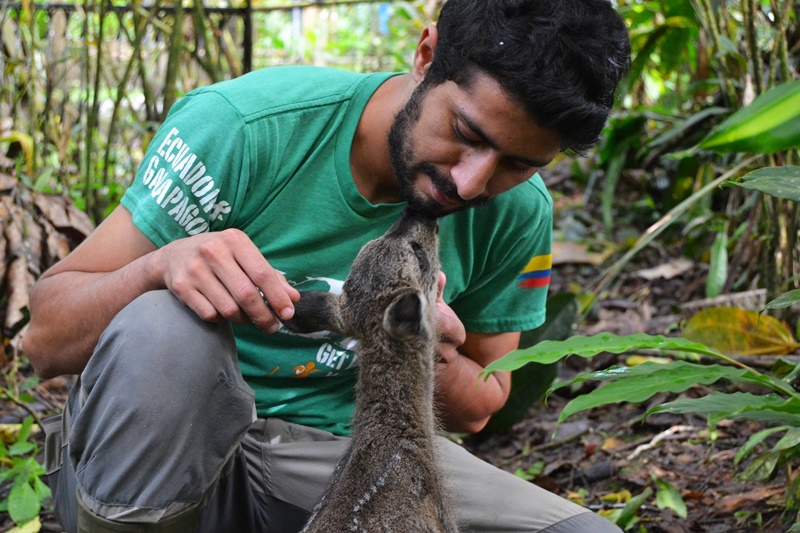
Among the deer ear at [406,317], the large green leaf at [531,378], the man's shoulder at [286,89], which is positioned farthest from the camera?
the large green leaf at [531,378]

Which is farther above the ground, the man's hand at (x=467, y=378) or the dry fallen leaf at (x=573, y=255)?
the man's hand at (x=467, y=378)

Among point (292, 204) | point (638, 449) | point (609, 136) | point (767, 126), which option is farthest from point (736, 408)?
point (609, 136)

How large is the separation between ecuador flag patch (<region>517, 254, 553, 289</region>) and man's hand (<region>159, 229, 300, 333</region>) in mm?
1392

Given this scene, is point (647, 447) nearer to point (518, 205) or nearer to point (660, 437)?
point (660, 437)

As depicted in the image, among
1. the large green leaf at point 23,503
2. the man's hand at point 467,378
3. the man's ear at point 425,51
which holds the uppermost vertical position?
the man's ear at point 425,51

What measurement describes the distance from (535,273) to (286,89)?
1.31 metres

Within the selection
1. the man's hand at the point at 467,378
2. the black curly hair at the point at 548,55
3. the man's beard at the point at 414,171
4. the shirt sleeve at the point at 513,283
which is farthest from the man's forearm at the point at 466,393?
the black curly hair at the point at 548,55

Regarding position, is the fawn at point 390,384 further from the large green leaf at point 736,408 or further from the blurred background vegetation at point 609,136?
the blurred background vegetation at point 609,136

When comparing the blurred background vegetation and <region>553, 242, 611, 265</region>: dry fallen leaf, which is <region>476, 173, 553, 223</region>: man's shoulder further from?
<region>553, 242, 611, 265</region>: dry fallen leaf

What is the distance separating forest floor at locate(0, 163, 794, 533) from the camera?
397 cm

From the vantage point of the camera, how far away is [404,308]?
2.94 meters

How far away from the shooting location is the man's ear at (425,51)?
10.2 ft

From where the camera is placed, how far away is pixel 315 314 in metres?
2.97

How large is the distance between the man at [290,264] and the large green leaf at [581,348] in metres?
0.54
